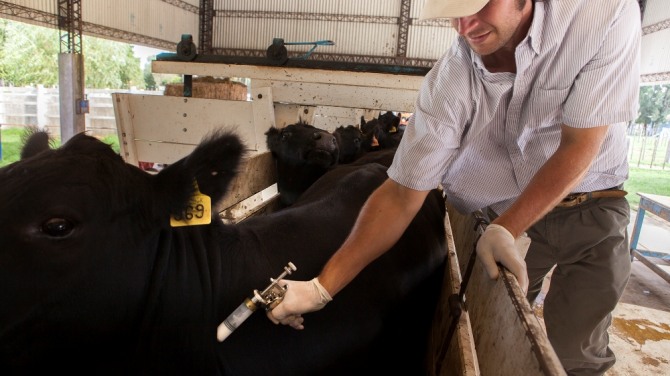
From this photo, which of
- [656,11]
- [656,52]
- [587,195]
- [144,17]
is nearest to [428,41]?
[656,11]

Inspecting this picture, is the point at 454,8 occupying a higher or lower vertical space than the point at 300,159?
higher

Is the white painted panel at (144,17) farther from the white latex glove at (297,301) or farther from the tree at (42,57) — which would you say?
the white latex glove at (297,301)

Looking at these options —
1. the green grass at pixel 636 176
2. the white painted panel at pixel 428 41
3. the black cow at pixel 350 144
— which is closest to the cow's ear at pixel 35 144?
the black cow at pixel 350 144

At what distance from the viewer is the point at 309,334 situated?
154cm

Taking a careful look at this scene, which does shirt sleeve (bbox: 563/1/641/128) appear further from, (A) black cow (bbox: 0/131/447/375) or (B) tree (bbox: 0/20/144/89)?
(B) tree (bbox: 0/20/144/89)

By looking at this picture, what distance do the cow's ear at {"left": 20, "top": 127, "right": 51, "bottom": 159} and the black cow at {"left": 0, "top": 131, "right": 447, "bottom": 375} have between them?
249 millimetres

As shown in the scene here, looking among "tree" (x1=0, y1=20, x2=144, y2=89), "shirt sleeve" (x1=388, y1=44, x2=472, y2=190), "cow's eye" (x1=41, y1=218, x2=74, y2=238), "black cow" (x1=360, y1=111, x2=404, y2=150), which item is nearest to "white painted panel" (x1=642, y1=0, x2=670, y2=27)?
"black cow" (x1=360, y1=111, x2=404, y2=150)

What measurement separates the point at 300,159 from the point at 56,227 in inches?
126

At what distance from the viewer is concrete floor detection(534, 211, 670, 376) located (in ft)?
11.2

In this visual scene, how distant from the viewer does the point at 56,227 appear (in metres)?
1.04

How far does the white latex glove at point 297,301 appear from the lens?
130 cm

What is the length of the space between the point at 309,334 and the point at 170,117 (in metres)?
4.28

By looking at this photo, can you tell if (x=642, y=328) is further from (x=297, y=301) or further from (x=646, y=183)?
(x=646, y=183)

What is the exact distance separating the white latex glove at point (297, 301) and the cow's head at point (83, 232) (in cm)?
35
